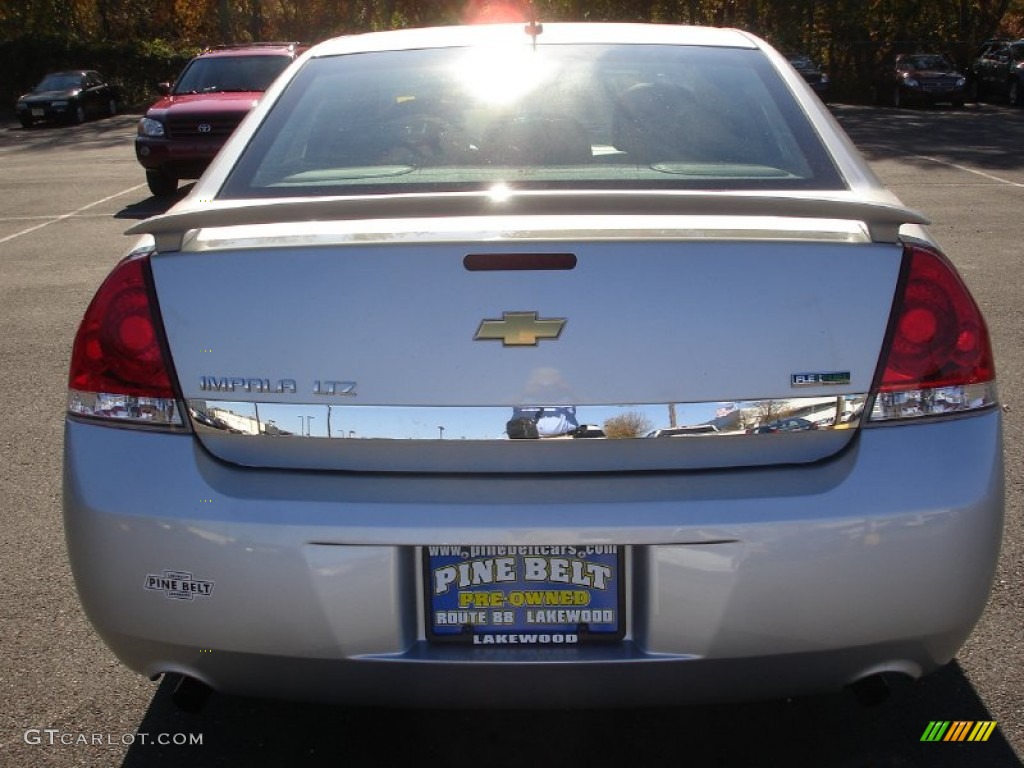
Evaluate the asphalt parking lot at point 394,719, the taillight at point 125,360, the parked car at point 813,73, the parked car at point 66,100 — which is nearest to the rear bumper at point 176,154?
the asphalt parking lot at point 394,719

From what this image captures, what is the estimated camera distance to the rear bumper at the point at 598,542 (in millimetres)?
2293

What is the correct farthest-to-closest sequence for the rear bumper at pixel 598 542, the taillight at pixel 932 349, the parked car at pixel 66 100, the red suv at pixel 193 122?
the parked car at pixel 66 100, the red suv at pixel 193 122, the taillight at pixel 932 349, the rear bumper at pixel 598 542

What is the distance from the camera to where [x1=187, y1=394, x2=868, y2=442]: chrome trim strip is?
2324mm

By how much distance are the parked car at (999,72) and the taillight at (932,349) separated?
33.0 m

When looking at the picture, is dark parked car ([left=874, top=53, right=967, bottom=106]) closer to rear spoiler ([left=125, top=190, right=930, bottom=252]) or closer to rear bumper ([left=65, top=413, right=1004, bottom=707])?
rear spoiler ([left=125, top=190, right=930, bottom=252])

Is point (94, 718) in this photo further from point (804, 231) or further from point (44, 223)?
point (44, 223)

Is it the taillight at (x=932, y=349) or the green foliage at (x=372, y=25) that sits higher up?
the taillight at (x=932, y=349)

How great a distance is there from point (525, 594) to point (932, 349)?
0.94 meters

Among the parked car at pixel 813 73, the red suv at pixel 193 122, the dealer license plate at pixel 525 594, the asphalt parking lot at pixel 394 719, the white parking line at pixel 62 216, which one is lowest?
the parked car at pixel 813 73

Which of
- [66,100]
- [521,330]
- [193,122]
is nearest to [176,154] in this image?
[193,122]

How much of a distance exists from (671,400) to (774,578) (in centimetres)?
38

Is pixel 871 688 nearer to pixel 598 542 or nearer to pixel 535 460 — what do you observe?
pixel 598 542

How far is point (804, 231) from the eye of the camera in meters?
2.45

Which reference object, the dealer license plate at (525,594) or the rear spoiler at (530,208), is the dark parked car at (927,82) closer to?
the rear spoiler at (530,208)
